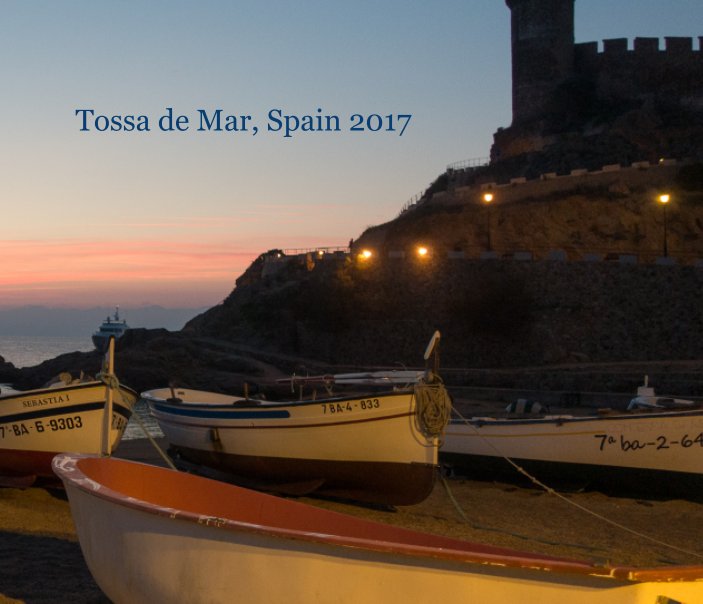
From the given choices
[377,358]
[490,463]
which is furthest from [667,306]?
[490,463]

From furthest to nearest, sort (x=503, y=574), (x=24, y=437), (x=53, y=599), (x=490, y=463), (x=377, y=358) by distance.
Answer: (x=377, y=358) < (x=490, y=463) < (x=24, y=437) < (x=53, y=599) < (x=503, y=574)

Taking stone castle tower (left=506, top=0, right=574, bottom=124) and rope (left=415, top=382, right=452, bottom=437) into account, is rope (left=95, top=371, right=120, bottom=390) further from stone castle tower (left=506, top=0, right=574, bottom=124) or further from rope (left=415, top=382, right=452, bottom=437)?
stone castle tower (left=506, top=0, right=574, bottom=124)

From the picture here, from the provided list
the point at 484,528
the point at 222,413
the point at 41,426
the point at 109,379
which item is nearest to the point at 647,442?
the point at 484,528

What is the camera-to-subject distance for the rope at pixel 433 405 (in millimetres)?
10852

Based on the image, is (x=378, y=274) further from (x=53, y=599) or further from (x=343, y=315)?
(x=53, y=599)

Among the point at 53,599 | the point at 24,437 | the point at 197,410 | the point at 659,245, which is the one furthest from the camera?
the point at 659,245

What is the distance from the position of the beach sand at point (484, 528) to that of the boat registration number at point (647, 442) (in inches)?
29.9

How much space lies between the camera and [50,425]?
11.9 m

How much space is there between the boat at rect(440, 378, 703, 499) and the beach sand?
0.24 meters

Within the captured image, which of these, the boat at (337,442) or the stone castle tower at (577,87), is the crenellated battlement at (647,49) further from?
the boat at (337,442)

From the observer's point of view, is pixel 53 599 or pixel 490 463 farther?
pixel 490 463

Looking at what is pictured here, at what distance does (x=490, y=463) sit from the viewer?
14336 mm

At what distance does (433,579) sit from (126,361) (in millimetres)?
40248

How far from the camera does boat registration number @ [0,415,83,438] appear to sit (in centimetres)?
1188
